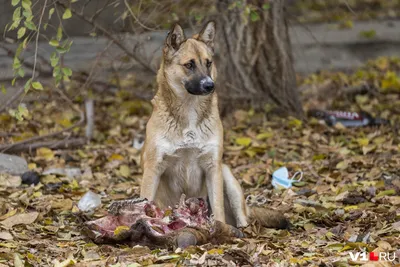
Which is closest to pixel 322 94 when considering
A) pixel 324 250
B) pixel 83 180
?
pixel 83 180

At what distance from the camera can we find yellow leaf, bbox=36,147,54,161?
8750mm

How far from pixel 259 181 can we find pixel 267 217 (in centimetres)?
156

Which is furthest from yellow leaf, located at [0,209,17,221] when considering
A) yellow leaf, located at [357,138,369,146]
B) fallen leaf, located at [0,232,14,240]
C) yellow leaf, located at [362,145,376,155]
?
yellow leaf, located at [357,138,369,146]

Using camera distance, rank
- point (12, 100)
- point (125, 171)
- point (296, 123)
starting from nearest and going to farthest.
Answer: point (125, 171) → point (12, 100) → point (296, 123)

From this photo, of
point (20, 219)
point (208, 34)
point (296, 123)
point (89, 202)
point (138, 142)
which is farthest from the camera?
point (296, 123)

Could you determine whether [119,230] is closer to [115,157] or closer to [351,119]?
[115,157]

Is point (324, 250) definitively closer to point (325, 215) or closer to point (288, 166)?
point (325, 215)

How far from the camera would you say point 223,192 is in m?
6.61

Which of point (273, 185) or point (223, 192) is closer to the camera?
point (223, 192)

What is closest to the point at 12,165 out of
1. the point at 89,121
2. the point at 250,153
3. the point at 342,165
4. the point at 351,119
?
the point at 89,121

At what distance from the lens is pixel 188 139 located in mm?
6336

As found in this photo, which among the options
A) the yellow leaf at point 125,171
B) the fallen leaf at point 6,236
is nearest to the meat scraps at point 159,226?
the fallen leaf at point 6,236

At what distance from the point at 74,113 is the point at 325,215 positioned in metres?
4.75

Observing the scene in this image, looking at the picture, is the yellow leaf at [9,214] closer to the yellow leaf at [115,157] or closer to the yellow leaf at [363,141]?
the yellow leaf at [115,157]
